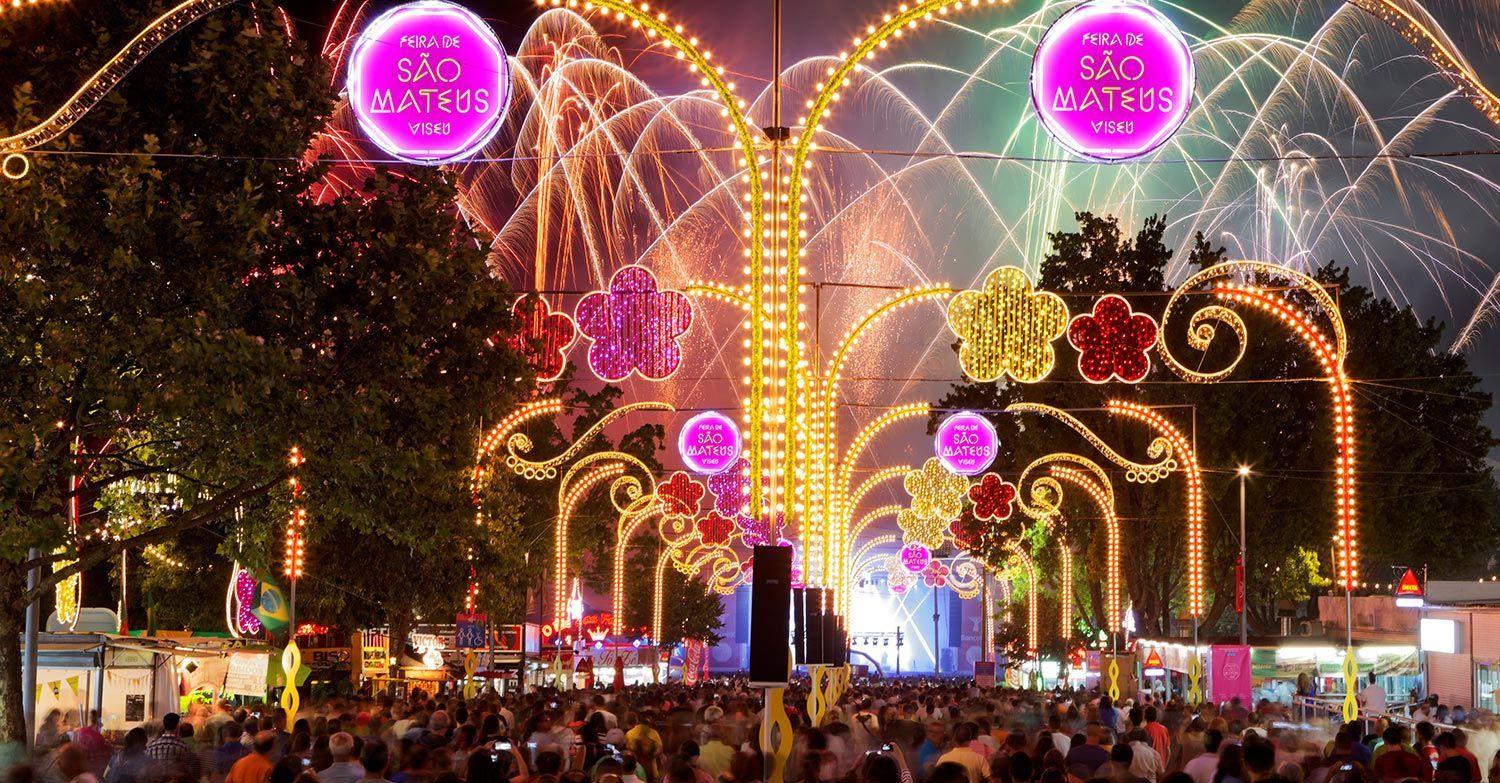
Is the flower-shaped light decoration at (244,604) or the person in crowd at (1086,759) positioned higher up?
the flower-shaped light decoration at (244,604)

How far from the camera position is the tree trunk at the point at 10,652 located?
20094 mm

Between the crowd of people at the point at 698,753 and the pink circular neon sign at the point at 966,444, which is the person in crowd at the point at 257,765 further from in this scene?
the pink circular neon sign at the point at 966,444

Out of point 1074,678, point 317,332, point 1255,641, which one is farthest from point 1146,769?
point 1074,678

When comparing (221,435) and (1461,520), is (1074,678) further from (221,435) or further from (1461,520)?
(221,435)

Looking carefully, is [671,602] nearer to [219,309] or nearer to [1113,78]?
[219,309]

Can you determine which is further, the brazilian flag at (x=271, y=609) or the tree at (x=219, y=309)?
the brazilian flag at (x=271, y=609)

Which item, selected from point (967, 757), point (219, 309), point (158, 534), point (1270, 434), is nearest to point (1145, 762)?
point (967, 757)

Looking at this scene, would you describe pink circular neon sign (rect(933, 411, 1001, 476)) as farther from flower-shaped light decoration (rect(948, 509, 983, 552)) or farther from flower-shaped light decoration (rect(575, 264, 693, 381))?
flower-shaped light decoration (rect(948, 509, 983, 552))

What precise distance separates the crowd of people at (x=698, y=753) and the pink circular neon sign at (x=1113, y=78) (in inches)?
216

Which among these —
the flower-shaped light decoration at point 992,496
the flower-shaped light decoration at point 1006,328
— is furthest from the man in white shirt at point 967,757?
the flower-shaped light decoration at point 992,496

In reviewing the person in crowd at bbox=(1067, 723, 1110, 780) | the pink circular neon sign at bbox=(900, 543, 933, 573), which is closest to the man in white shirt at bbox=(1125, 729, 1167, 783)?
the person in crowd at bbox=(1067, 723, 1110, 780)

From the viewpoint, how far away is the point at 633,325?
86.2ft

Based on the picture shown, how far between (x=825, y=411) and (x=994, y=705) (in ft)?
20.6

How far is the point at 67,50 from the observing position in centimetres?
1928
